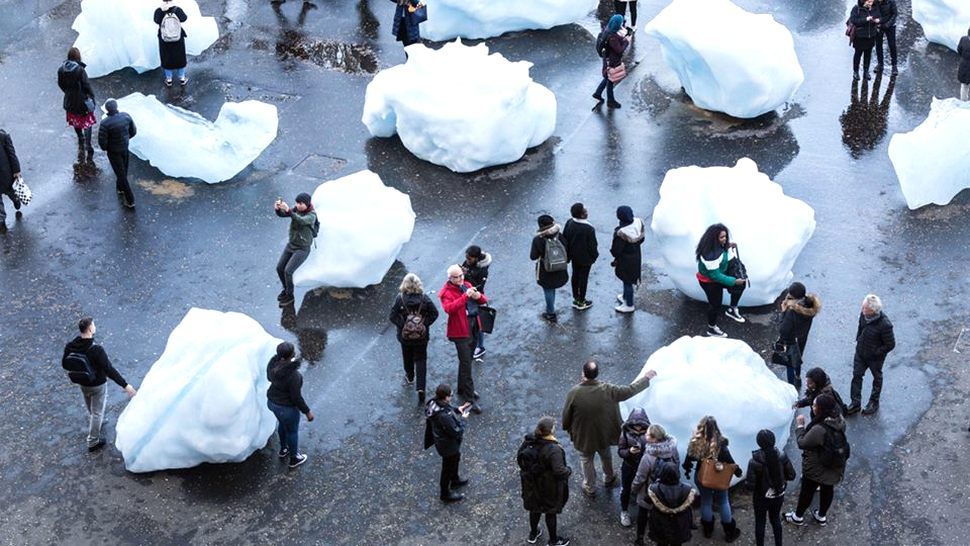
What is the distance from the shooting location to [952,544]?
35.5 ft

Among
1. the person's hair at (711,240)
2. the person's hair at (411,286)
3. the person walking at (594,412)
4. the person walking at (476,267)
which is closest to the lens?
the person walking at (594,412)

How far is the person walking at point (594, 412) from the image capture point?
10961 millimetres

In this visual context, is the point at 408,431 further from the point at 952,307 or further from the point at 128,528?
the point at 952,307

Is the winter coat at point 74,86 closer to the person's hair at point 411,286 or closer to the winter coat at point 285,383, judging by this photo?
the person's hair at point 411,286

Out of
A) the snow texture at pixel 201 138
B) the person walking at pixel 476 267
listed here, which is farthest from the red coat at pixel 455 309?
the snow texture at pixel 201 138

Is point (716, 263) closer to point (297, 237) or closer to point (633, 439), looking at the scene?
point (633, 439)

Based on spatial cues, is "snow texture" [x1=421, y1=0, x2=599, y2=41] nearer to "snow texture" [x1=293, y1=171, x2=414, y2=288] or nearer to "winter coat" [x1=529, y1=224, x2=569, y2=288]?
"snow texture" [x1=293, y1=171, x2=414, y2=288]

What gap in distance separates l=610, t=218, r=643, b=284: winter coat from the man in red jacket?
5.45ft

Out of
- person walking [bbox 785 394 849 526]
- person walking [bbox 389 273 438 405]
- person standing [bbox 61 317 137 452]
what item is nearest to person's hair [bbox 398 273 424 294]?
person walking [bbox 389 273 438 405]

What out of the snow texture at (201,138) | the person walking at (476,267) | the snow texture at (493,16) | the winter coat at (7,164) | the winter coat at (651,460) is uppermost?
the winter coat at (651,460)

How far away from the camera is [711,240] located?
1302 cm

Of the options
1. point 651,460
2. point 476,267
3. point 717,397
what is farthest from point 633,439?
point 476,267

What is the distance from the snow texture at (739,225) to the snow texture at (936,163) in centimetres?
189

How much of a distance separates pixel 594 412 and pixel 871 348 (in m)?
2.77
